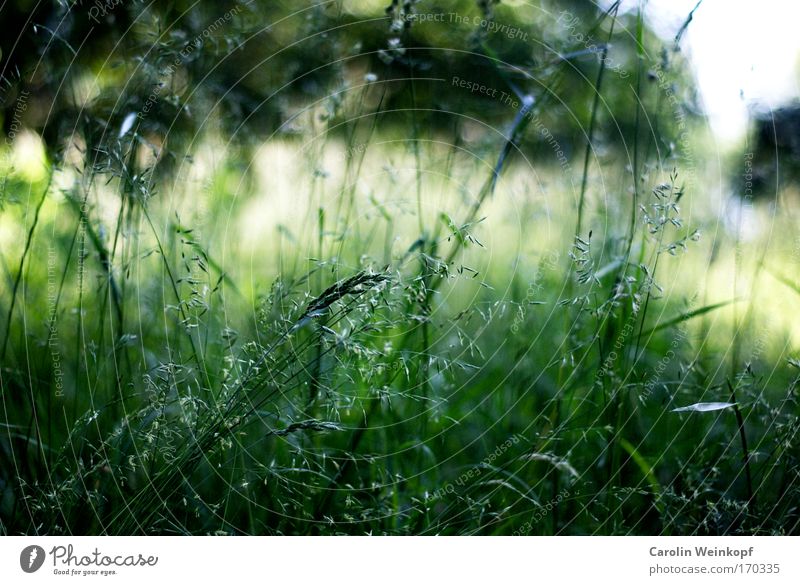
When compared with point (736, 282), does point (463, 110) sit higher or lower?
higher

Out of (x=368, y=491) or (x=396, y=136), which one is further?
(x=396, y=136)

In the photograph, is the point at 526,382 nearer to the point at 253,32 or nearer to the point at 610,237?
the point at 610,237

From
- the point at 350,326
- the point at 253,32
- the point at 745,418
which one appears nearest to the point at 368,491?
the point at 350,326

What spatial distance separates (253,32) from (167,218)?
0.85 ft

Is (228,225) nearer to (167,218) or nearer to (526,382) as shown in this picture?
(167,218)

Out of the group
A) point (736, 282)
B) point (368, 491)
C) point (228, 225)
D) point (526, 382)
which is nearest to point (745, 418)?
point (736, 282)

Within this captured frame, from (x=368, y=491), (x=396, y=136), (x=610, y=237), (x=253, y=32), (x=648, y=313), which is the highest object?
(x=253, y=32)

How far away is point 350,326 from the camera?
818 mm
